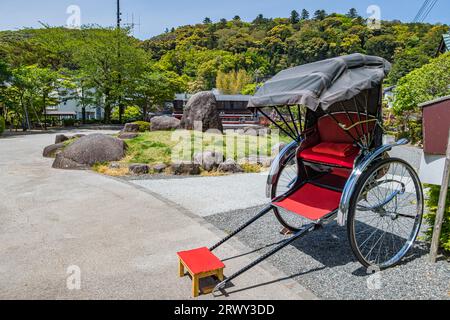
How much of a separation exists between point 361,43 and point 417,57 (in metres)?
27.5

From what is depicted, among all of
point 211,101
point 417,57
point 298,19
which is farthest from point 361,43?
point 211,101

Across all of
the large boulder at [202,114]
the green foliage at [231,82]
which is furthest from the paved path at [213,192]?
the green foliage at [231,82]

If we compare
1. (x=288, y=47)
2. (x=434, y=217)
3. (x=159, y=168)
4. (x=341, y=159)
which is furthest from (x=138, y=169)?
(x=288, y=47)

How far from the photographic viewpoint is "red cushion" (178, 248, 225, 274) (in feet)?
9.23

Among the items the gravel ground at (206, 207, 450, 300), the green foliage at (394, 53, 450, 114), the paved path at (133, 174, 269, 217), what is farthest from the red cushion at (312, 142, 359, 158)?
the green foliage at (394, 53, 450, 114)

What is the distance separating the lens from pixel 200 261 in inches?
116

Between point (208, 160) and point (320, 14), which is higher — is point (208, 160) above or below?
below

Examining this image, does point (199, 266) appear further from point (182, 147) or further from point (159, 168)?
point (182, 147)

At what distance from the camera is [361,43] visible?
67062 millimetres

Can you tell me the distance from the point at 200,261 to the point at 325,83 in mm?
2004

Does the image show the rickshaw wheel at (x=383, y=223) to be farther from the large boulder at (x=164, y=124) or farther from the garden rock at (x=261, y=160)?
the large boulder at (x=164, y=124)

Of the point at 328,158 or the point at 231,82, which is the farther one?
the point at 231,82

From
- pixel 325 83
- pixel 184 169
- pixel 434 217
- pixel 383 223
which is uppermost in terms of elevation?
pixel 325 83
